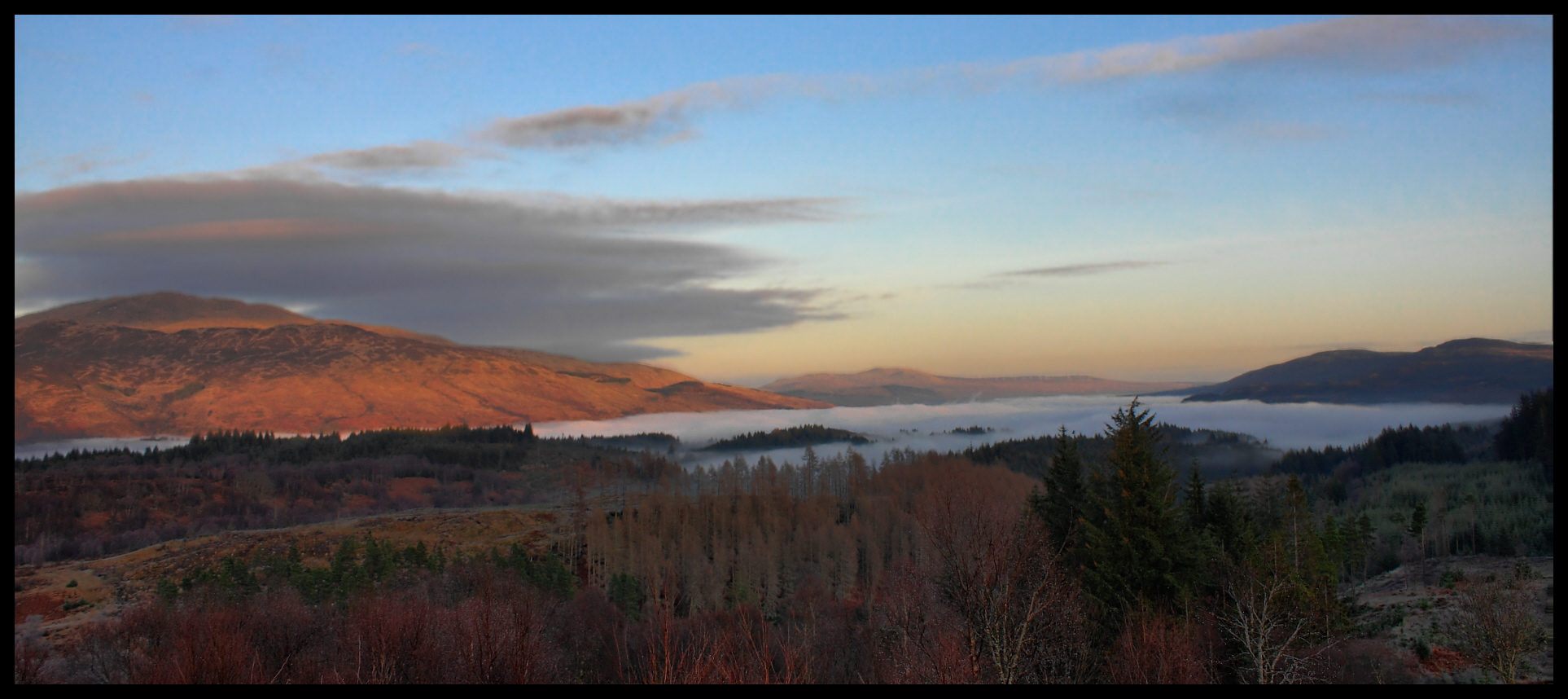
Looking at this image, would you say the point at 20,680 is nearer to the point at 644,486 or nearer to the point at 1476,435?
the point at 644,486

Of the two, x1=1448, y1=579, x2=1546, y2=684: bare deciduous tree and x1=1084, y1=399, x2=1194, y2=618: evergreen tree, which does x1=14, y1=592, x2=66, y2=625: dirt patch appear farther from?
x1=1448, y1=579, x2=1546, y2=684: bare deciduous tree

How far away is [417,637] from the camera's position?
3309 centimetres

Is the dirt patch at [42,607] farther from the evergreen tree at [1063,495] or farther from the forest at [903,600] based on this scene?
the evergreen tree at [1063,495]

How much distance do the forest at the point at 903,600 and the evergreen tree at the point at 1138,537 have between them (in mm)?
99

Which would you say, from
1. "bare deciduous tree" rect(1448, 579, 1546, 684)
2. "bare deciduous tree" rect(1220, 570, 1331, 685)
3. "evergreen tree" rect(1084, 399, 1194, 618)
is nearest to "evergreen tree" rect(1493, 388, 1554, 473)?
"bare deciduous tree" rect(1448, 579, 1546, 684)

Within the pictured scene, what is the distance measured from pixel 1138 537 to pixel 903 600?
11.7 metres

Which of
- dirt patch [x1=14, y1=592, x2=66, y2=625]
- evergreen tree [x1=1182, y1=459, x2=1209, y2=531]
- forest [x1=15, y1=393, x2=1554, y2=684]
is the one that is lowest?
dirt patch [x1=14, y1=592, x2=66, y2=625]

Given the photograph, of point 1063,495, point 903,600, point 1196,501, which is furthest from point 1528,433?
point 903,600

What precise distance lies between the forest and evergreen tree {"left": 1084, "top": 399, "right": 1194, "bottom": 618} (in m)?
0.10

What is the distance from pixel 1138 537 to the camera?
1254 inches

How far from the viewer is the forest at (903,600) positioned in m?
25.6

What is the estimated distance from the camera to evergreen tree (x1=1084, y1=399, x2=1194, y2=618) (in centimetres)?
3162
